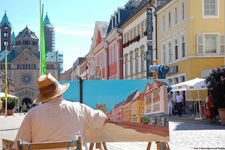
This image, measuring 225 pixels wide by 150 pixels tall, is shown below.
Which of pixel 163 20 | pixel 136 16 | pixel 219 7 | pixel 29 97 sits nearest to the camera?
pixel 219 7

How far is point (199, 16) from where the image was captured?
110 ft

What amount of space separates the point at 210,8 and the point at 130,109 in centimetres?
2683

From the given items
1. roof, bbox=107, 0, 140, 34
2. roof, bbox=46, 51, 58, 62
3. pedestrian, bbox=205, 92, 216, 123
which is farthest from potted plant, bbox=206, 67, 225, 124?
roof, bbox=46, 51, 58, 62

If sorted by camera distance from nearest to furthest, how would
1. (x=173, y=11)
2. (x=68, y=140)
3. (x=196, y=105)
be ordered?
(x=68, y=140), (x=196, y=105), (x=173, y=11)

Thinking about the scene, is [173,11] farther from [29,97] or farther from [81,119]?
[29,97]

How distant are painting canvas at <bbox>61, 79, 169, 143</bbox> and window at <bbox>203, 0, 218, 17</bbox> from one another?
86.5ft

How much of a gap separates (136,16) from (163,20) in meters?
7.94

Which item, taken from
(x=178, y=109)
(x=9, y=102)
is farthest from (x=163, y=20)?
(x=9, y=102)

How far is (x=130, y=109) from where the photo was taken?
8.00m

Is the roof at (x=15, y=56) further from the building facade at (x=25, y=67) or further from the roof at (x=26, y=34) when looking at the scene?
the roof at (x=26, y=34)

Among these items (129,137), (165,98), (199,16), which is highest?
(199,16)

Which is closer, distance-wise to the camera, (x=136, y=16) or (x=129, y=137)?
(x=129, y=137)

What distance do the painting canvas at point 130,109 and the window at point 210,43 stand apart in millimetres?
25734

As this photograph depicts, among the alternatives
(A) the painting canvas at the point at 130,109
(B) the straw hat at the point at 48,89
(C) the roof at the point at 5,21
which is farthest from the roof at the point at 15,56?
(B) the straw hat at the point at 48,89
